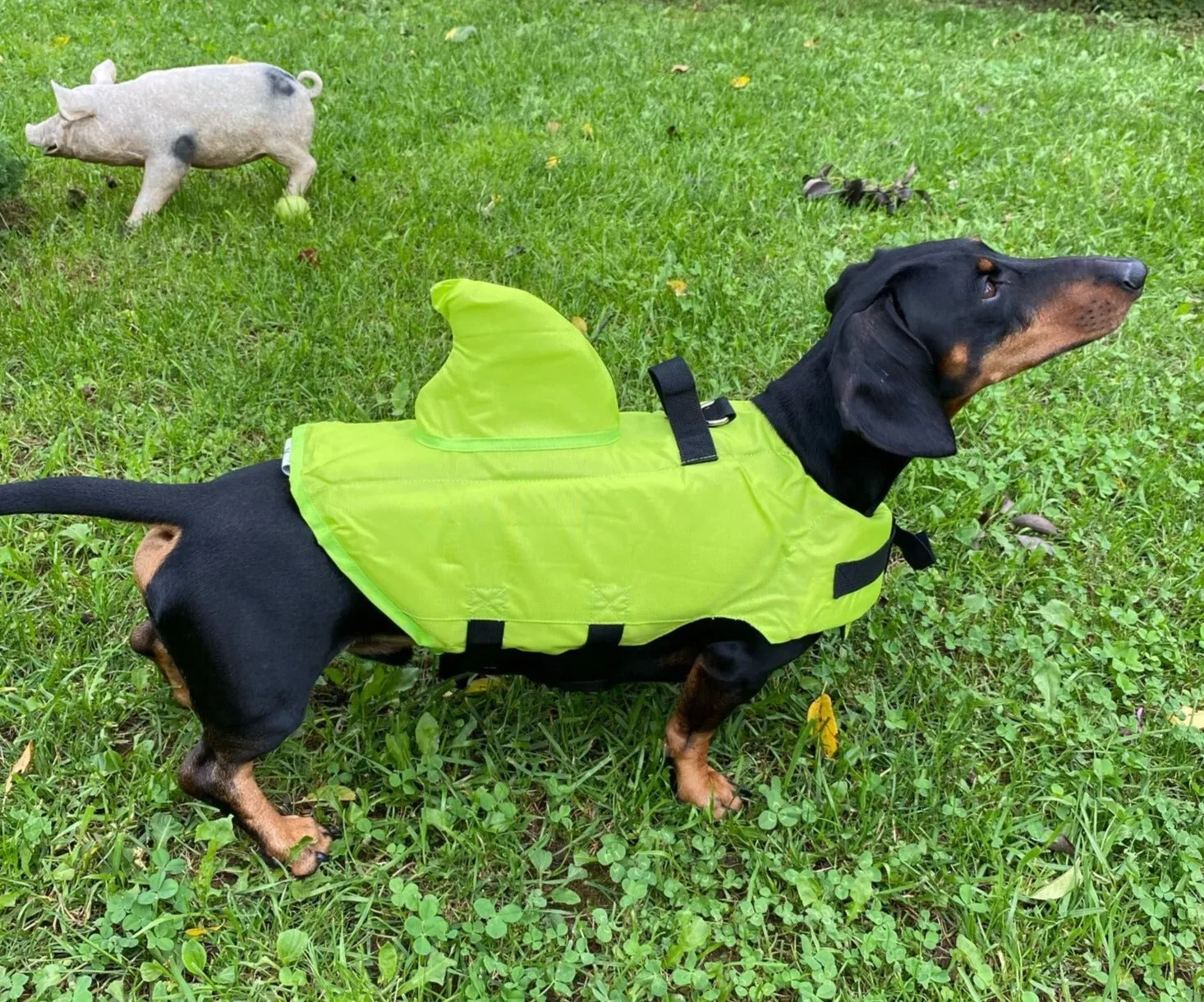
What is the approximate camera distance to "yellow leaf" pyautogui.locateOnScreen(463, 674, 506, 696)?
109 inches

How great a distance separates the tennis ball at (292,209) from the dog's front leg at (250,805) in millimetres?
3007

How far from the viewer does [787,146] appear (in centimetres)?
556

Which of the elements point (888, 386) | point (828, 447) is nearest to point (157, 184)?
point (828, 447)

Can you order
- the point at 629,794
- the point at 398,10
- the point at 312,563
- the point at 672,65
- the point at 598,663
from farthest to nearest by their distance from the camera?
1. the point at 398,10
2. the point at 672,65
3. the point at 629,794
4. the point at 598,663
5. the point at 312,563

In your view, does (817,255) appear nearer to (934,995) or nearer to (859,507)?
(859,507)

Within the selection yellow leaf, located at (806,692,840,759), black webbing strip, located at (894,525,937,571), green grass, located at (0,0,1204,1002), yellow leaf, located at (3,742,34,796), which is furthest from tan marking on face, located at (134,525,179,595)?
black webbing strip, located at (894,525,937,571)

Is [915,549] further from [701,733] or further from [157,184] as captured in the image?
[157,184]

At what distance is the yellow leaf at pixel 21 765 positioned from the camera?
7.80ft

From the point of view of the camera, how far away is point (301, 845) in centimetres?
228

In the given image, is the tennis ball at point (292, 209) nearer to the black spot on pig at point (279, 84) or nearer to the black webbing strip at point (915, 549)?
the black spot on pig at point (279, 84)

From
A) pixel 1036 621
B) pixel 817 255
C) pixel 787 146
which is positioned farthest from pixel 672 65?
pixel 1036 621

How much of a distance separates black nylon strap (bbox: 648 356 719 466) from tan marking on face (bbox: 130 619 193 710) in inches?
58.1

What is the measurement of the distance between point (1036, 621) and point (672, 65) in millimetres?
5651

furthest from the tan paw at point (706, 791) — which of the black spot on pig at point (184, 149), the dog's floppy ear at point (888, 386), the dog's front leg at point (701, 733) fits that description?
the black spot on pig at point (184, 149)
